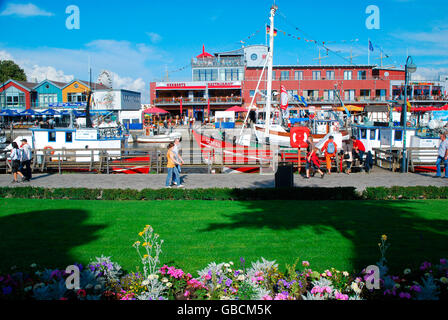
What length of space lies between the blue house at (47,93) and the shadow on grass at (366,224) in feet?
214

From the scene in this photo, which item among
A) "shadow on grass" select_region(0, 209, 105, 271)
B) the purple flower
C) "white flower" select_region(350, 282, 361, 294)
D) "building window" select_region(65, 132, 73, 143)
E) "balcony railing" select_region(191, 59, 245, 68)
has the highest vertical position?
"balcony railing" select_region(191, 59, 245, 68)

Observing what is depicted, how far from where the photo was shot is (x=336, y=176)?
1722 centimetres

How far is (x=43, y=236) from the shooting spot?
7.81 metres

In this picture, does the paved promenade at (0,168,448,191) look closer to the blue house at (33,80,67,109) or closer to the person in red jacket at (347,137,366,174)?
the person in red jacket at (347,137,366,174)

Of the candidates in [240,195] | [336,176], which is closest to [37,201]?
[240,195]

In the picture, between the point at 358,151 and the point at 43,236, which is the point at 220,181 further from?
the point at 43,236

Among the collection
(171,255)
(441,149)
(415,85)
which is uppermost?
(415,85)

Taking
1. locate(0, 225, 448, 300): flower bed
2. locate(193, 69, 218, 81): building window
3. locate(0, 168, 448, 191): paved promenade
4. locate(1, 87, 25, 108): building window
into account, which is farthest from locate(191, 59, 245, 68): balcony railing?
locate(0, 225, 448, 300): flower bed

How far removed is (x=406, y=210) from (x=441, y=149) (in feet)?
25.1

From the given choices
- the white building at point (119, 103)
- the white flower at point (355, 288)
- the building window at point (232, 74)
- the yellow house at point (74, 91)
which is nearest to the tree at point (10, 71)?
the yellow house at point (74, 91)

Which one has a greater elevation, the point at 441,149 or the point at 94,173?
the point at 441,149

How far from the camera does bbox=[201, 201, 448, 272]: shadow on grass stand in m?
6.68

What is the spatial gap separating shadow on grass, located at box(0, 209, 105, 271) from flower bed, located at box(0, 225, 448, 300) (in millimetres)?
1377
